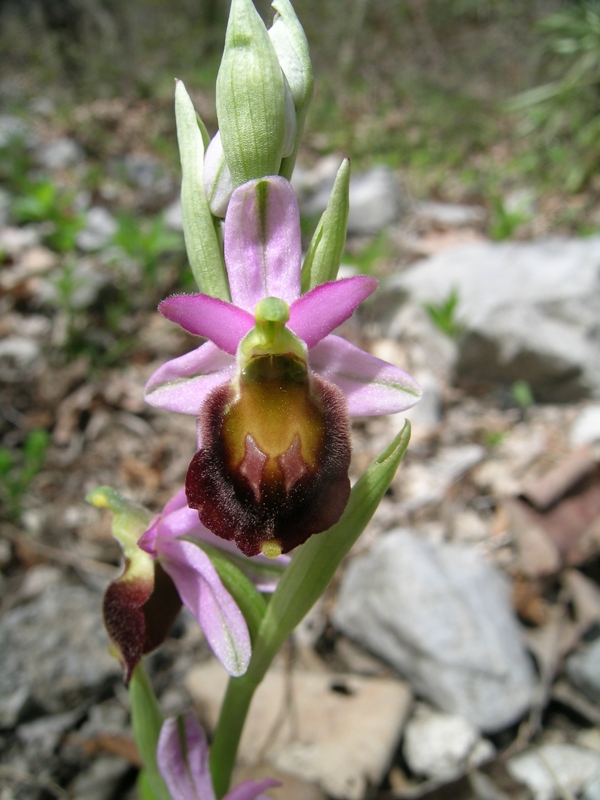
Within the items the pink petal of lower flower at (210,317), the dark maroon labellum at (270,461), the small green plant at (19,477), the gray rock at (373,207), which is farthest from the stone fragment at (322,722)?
the gray rock at (373,207)

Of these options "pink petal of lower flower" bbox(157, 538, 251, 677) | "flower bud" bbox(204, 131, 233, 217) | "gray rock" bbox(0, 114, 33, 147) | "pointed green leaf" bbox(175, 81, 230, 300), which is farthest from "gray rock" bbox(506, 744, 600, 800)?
"gray rock" bbox(0, 114, 33, 147)

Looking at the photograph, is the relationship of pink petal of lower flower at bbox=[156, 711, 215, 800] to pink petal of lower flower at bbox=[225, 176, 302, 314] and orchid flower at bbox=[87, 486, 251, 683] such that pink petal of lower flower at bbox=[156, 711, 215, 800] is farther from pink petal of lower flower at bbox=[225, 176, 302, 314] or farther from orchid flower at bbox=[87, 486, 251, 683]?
pink petal of lower flower at bbox=[225, 176, 302, 314]

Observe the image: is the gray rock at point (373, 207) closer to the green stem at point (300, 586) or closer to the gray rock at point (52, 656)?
the gray rock at point (52, 656)

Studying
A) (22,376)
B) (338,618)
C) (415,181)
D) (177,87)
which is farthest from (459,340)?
(415,181)

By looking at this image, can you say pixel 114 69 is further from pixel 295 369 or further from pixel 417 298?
pixel 295 369

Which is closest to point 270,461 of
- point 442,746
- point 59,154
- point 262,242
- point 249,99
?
Result: point 262,242
